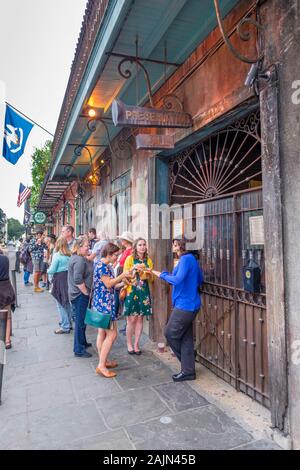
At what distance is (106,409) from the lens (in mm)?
3451

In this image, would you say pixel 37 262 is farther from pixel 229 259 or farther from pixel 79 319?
pixel 229 259

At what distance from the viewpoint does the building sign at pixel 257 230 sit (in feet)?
11.1

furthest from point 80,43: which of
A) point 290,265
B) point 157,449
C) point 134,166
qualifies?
point 157,449

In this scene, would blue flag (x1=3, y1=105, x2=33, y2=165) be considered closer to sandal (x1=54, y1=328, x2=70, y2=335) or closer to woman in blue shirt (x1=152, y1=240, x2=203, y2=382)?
sandal (x1=54, y1=328, x2=70, y2=335)

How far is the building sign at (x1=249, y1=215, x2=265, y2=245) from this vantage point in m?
3.40

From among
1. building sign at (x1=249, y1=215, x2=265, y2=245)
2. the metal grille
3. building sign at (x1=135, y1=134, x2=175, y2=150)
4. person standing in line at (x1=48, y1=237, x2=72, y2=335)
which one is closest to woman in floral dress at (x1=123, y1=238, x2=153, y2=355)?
the metal grille

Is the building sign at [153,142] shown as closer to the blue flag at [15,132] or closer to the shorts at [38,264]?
the blue flag at [15,132]

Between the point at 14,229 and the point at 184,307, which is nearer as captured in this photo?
the point at 184,307

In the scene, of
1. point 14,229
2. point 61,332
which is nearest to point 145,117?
point 61,332

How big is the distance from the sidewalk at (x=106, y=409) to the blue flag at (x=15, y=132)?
17.3 feet

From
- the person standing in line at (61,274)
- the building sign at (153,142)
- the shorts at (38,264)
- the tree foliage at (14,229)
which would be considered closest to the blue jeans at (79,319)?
the person standing in line at (61,274)

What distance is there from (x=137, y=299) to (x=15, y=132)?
560 cm
